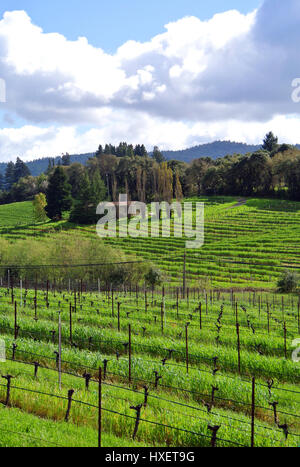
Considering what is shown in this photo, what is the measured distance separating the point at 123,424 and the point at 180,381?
267cm

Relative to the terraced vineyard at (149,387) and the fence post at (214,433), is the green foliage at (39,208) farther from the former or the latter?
the fence post at (214,433)

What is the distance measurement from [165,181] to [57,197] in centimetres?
1990

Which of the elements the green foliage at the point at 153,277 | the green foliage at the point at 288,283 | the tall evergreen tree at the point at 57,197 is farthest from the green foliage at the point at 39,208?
the green foliage at the point at 288,283

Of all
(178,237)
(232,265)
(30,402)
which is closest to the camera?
(30,402)

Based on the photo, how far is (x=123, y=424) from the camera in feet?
25.2

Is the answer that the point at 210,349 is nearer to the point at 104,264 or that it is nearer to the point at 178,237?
the point at 104,264

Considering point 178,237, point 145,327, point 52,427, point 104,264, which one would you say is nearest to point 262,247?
point 178,237

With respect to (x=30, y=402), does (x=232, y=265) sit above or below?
below

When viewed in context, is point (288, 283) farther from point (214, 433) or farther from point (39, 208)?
point (39, 208)

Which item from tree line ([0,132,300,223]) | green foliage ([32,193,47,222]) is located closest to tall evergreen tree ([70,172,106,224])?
tree line ([0,132,300,223])

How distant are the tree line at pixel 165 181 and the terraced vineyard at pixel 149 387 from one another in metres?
57.7

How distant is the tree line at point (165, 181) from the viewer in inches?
2968

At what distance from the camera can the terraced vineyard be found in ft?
23.6

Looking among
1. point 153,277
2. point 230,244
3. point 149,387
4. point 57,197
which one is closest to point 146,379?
point 149,387
